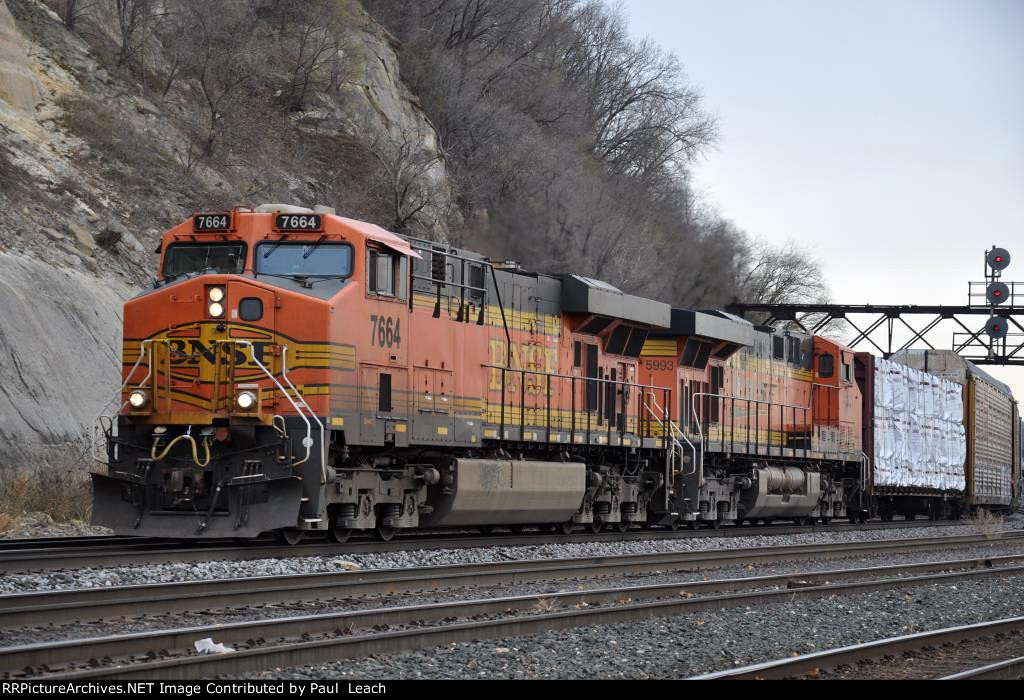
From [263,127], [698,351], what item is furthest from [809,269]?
[698,351]

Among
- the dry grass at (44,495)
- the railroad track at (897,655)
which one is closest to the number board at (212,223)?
the dry grass at (44,495)

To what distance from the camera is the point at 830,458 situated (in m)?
27.0

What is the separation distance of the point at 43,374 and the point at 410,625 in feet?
47.1

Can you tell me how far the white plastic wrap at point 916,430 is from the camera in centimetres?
2945

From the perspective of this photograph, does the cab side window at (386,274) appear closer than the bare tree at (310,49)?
Yes

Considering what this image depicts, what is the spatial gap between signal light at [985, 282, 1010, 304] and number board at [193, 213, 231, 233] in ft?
130

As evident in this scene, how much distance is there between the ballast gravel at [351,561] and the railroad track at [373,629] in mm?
2687

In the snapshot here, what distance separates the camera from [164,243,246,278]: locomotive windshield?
47.9ft

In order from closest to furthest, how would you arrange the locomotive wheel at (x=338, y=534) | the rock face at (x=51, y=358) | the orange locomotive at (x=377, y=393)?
the orange locomotive at (x=377, y=393) < the locomotive wheel at (x=338, y=534) < the rock face at (x=51, y=358)

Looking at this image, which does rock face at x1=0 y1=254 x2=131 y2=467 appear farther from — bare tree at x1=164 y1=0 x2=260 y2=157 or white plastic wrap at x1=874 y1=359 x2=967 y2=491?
white plastic wrap at x1=874 y1=359 x2=967 y2=491

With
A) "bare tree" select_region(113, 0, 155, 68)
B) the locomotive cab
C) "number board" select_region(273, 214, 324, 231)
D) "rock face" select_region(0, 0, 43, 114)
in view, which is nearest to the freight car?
"number board" select_region(273, 214, 324, 231)

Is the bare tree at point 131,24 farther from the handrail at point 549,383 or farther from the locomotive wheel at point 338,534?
the locomotive wheel at point 338,534
